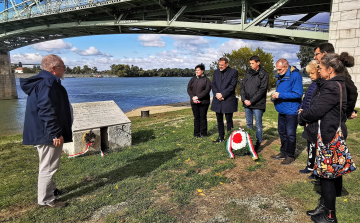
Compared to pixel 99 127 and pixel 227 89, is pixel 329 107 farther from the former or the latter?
pixel 99 127

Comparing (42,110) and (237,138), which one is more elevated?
(42,110)

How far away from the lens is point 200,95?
246 inches

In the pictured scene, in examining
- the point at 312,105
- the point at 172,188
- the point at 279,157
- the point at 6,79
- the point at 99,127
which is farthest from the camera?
the point at 6,79

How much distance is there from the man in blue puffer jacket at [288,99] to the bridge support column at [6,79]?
48.9 m

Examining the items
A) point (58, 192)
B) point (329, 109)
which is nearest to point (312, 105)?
point (329, 109)

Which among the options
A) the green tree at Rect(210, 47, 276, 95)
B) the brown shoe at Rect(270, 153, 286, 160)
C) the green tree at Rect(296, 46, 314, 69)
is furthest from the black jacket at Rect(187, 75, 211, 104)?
the green tree at Rect(296, 46, 314, 69)

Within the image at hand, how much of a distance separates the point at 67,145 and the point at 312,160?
5356 mm

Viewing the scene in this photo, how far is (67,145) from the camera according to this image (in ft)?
18.9

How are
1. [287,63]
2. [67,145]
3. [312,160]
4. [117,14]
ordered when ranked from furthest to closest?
[117,14] → [67,145] → [287,63] → [312,160]

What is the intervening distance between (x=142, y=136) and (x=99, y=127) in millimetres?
1984

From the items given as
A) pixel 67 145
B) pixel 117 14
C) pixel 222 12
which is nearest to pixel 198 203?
pixel 67 145

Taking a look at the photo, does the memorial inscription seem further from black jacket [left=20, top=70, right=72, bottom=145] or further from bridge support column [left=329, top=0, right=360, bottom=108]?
bridge support column [left=329, top=0, right=360, bottom=108]

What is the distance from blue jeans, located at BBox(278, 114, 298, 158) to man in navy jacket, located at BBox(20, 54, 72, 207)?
12.9ft

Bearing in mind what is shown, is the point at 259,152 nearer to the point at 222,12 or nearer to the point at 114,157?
the point at 114,157
